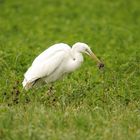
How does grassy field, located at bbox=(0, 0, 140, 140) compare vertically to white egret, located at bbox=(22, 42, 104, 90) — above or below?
below

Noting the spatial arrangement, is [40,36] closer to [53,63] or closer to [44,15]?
[44,15]

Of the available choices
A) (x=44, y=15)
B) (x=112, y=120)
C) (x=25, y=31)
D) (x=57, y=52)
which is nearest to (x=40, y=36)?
(x=25, y=31)

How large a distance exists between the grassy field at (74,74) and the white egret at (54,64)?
0.19m

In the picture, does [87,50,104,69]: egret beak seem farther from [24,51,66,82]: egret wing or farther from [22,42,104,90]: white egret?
[24,51,66,82]: egret wing

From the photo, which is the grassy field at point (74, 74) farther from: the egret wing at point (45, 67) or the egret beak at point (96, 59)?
the egret beak at point (96, 59)

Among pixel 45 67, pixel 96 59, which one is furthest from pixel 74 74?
pixel 45 67

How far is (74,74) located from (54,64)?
152cm

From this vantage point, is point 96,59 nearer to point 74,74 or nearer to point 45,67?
point 45,67

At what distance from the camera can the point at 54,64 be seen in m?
11.2

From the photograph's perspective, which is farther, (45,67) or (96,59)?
(96,59)

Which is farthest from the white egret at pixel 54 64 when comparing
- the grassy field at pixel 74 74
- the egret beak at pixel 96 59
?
the grassy field at pixel 74 74

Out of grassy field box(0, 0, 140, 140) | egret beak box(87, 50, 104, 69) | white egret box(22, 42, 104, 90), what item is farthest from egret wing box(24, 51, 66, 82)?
egret beak box(87, 50, 104, 69)

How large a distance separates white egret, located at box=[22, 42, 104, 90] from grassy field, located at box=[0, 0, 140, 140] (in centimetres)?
19

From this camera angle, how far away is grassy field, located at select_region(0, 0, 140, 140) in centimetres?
920
